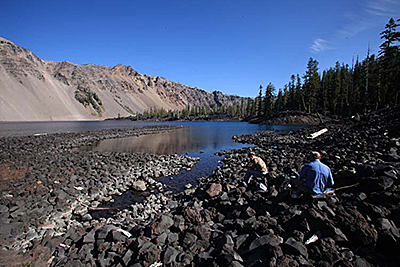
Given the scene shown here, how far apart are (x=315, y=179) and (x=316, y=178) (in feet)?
0.16

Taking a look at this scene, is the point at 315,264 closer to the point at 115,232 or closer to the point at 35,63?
the point at 115,232

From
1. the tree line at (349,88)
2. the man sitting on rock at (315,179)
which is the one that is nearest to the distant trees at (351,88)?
the tree line at (349,88)

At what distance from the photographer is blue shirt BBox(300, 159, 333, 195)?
6.43 m

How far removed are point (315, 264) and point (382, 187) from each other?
3814 mm

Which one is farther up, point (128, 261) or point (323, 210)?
point (323, 210)

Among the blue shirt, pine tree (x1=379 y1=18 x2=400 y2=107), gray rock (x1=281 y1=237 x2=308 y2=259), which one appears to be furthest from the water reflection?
pine tree (x1=379 y1=18 x2=400 y2=107)

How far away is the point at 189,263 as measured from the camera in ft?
15.5

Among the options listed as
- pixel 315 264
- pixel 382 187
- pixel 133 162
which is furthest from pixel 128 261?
pixel 133 162

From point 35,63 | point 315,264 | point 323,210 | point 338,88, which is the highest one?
point 35,63

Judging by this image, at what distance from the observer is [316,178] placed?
6.43 meters

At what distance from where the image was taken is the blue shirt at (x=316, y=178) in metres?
6.43

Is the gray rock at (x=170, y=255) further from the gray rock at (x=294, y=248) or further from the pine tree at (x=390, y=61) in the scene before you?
the pine tree at (x=390, y=61)

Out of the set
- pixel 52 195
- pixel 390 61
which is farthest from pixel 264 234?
pixel 390 61

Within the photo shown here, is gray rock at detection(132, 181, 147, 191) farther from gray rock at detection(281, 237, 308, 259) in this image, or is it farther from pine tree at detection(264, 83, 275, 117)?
pine tree at detection(264, 83, 275, 117)
